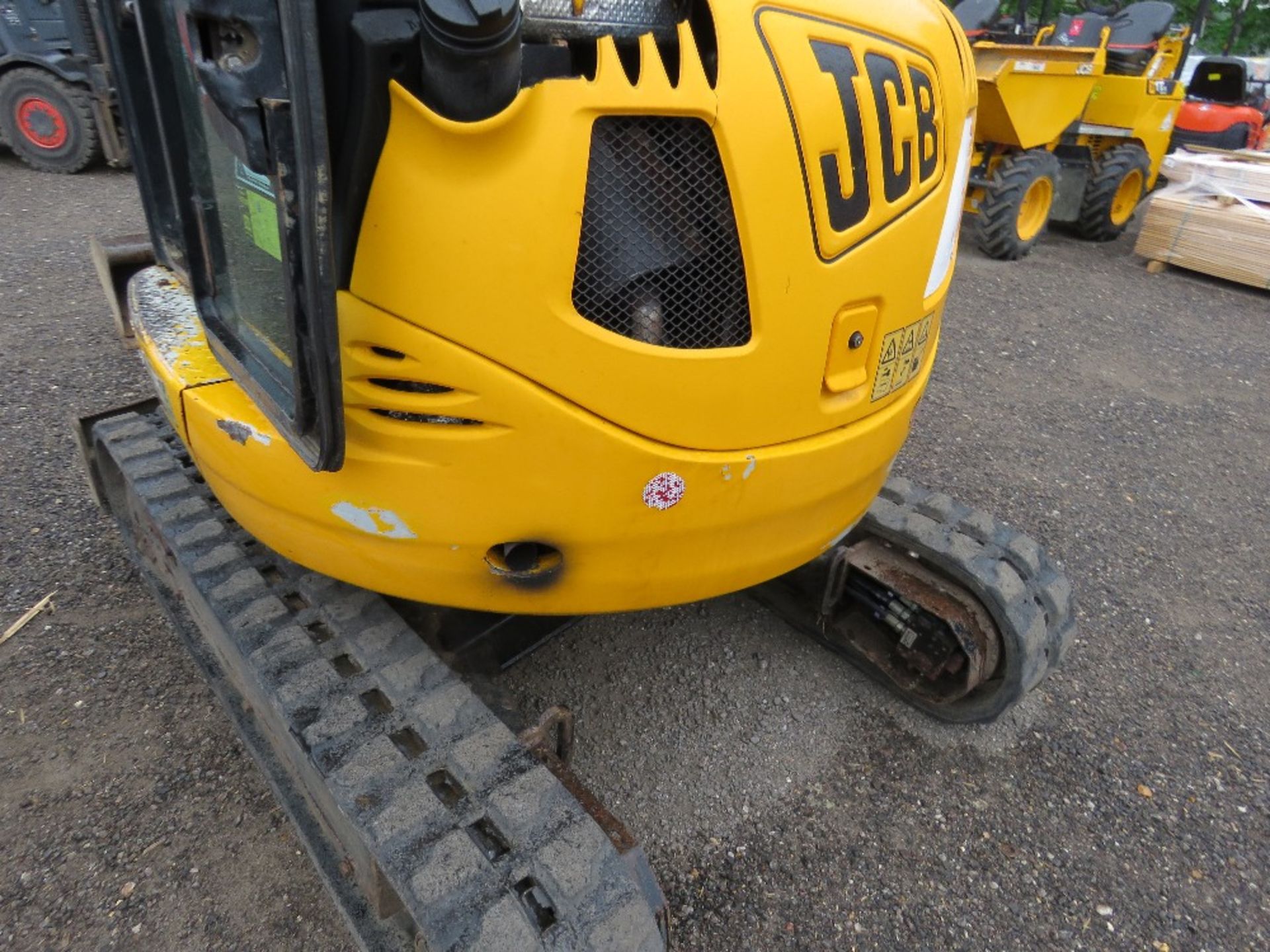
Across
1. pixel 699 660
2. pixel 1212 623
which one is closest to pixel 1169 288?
pixel 1212 623

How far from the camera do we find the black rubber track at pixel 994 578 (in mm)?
2295

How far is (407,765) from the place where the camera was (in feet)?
5.18

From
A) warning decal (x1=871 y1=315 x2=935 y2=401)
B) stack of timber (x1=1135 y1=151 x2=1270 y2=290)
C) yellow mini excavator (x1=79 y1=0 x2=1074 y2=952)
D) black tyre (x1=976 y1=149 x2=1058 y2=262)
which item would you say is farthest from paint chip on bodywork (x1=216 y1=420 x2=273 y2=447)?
stack of timber (x1=1135 y1=151 x2=1270 y2=290)

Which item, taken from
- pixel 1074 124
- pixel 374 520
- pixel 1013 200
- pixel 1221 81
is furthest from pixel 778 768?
pixel 1221 81

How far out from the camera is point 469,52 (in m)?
1.14

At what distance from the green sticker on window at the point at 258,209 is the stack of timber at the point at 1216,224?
8.21 m

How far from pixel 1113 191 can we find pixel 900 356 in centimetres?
787

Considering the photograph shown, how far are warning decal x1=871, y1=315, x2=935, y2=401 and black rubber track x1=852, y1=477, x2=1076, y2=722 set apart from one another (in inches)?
26.9

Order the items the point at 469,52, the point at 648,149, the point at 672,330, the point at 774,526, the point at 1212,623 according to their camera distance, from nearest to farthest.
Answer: the point at 469,52 < the point at 648,149 < the point at 672,330 < the point at 774,526 < the point at 1212,623

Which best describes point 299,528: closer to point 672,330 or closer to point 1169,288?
point 672,330

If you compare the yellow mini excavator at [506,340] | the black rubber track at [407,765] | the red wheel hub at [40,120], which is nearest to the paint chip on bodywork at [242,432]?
the yellow mini excavator at [506,340]

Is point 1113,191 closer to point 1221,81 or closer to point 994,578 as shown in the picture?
point 994,578

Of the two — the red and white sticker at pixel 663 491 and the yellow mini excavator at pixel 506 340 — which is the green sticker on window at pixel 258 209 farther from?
the red and white sticker at pixel 663 491

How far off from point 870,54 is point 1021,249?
278 inches
